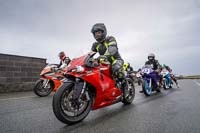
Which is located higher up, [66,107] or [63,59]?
[63,59]

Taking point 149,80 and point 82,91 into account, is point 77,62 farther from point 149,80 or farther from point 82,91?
point 149,80

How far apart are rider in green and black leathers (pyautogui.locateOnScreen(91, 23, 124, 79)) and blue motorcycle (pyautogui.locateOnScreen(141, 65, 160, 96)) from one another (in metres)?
2.78

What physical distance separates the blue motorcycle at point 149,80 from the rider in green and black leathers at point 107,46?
2780 millimetres

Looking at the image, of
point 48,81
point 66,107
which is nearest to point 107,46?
point 66,107

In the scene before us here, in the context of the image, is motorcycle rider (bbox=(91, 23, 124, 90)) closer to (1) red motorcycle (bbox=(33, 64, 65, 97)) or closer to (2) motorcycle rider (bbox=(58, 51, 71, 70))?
(1) red motorcycle (bbox=(33, 64, 65, 97))

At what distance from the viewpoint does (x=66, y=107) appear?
107 inches

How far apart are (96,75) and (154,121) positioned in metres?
1.28

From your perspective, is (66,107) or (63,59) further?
(63,59)

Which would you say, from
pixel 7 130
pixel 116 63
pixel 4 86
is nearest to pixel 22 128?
pixel 7 130

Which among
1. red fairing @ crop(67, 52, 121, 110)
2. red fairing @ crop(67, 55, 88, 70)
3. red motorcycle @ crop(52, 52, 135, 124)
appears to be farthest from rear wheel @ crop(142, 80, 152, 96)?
red fairing @ crop(67, 55, 88, 70)

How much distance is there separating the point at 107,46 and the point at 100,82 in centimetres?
Result: 110

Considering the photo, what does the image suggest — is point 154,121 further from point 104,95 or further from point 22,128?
point 22,128

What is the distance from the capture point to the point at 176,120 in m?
2.82

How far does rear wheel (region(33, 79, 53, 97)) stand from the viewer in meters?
6.58
